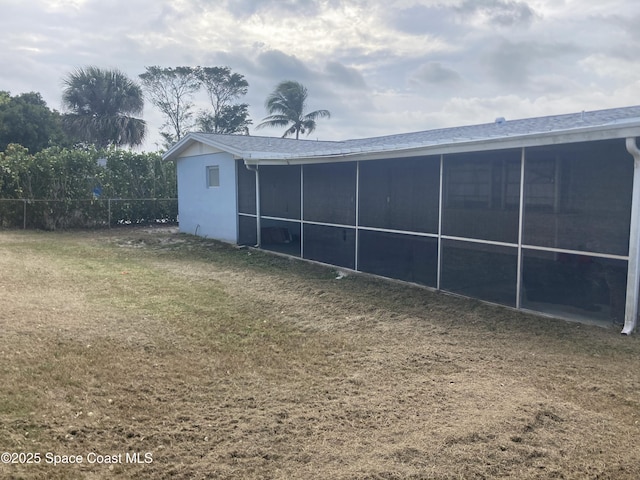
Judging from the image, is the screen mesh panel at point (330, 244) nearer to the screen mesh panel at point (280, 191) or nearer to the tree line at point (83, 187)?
the screen mesh panel at point (280, 191)

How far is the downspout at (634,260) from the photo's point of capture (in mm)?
5344

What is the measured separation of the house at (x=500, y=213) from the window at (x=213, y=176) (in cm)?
346

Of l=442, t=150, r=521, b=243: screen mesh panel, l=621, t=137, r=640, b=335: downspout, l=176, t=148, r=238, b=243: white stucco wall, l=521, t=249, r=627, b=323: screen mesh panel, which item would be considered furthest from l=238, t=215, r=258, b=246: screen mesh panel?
l=621, t=137, r=640, b=335: downspout

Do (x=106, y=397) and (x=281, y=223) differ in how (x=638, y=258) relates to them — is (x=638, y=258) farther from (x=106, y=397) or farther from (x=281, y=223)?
(x=281, y=223)

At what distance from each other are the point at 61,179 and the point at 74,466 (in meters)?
15.1

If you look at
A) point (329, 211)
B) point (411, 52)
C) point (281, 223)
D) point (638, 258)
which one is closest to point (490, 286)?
point (638, 258)

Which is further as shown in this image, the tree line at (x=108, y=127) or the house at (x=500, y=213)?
the tree line at (x=108, y=127)

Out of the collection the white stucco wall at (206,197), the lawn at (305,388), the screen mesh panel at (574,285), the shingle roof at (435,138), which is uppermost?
the shingle roof at (435,138)

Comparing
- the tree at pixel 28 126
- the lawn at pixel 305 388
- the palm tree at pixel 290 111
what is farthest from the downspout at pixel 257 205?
the palm tree at pixel 290 111

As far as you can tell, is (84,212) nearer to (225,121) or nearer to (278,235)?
(278,235)

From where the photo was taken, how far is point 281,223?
12.3 m

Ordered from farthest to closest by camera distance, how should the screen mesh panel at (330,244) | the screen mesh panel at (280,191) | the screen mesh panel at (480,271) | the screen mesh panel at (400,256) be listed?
the screen mesh panel at (280,191)
the screen mesh panel at (330,244)
the screen mesh panel at (400,256)
the screen mesh panel at (480,271)

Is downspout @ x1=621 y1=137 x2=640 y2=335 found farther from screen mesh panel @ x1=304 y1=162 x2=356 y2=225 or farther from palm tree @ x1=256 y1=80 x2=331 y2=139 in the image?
palm tree @ x1=256 y1=80 x2=331 y2=139

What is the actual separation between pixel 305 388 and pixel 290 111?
29.0 m
